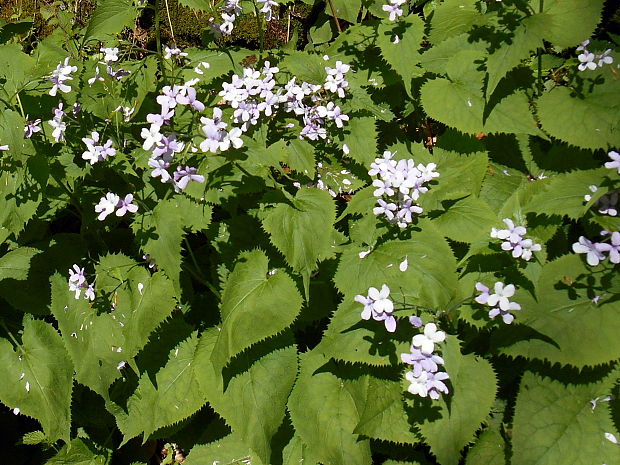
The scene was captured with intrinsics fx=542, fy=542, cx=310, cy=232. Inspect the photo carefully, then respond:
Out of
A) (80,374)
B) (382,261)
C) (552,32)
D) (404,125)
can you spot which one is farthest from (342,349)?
(552,32)

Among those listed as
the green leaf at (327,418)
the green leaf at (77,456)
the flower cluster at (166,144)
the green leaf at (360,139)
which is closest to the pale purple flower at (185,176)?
the flower cluster at (166,144)

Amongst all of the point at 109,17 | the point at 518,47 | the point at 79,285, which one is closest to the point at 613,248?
the point at 518,47

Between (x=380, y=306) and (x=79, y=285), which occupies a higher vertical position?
(x=380, y=306)

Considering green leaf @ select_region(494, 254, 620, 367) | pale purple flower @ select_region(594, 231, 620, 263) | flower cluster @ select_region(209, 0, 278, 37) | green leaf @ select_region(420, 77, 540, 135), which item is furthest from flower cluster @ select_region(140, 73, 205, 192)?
pale purple flower @ select_region(594, 231, 620, 263)

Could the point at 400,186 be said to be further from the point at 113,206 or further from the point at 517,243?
the point at 113,206

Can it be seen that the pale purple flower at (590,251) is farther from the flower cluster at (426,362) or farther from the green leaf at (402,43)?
the green leaf at (402,43)

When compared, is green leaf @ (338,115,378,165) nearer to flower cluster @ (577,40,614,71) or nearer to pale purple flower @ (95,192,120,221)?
flower cluster @ (577,40,614,71)

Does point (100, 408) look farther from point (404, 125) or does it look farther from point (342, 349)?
point (404, 125)
